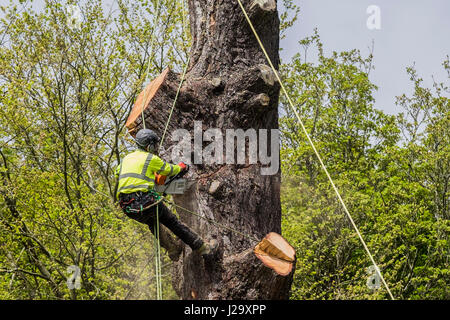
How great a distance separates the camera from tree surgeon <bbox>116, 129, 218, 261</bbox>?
447 cm

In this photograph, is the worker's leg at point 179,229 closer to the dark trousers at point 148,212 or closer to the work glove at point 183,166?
the dark trousers at point 148,212

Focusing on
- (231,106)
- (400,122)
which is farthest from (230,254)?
(400,122)

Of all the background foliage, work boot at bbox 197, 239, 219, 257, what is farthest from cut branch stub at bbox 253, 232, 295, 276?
the background foliage

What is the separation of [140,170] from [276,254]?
130 centimetres

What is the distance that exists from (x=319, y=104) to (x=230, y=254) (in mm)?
14632

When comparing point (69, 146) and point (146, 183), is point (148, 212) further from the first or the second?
point (69, 146)

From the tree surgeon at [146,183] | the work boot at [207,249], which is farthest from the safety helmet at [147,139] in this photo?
the work boot at [207,249]

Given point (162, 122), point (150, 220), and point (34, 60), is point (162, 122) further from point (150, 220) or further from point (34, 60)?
point (34, 60)

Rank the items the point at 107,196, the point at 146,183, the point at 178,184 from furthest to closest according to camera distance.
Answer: the point at 107,196 → the point at 146,183 → the point at 178,184

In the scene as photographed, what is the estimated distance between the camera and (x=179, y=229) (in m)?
4.39

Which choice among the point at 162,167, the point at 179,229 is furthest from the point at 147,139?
the point at 179,229

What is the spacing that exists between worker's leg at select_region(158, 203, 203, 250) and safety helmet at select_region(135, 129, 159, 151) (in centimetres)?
48

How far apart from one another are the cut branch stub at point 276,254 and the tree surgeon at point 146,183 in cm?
63

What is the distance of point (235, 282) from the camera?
160 inches
